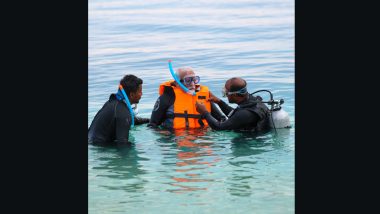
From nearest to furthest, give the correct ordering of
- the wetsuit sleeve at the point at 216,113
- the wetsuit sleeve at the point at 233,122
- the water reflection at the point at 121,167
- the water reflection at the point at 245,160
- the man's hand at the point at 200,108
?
the water reflection at the point at 245,160 < the water reflection at the point at 121,167 < the wetsuit sleeve at the point at 233,122 < the man's hand at the point at 200,108 < the wetsuit sleeve at the point at 216,113

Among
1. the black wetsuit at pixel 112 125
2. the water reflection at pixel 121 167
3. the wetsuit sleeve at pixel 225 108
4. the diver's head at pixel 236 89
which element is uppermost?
the diver's head at pixel 236 89

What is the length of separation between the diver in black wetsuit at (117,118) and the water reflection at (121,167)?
0.13 metres

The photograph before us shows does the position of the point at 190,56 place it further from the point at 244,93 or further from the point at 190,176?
the point at 190,176

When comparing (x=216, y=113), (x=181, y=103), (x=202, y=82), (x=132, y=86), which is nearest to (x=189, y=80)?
(x=181, y=103)

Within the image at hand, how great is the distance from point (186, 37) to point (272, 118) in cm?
874

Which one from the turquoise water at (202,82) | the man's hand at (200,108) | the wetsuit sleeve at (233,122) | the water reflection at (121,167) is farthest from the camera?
the man's hand at (200,108)

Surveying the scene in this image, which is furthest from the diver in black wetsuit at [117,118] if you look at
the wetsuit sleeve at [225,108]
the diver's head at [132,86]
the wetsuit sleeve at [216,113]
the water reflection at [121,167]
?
the wetsuit sleeve at [225,108]

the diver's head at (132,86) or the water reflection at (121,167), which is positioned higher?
the diver's head at (132,86)

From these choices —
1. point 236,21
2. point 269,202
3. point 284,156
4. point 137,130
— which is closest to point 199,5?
point 236,21

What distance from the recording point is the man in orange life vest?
34.8 feet

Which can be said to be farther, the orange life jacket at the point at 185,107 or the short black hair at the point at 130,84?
the orange life jacket at the point at 185,107

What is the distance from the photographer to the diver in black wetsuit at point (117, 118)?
369 inches

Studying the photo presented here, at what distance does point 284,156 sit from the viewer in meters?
9.38

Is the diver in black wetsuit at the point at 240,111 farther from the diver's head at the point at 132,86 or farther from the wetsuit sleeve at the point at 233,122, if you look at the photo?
the diver's head at the point at 132,86
